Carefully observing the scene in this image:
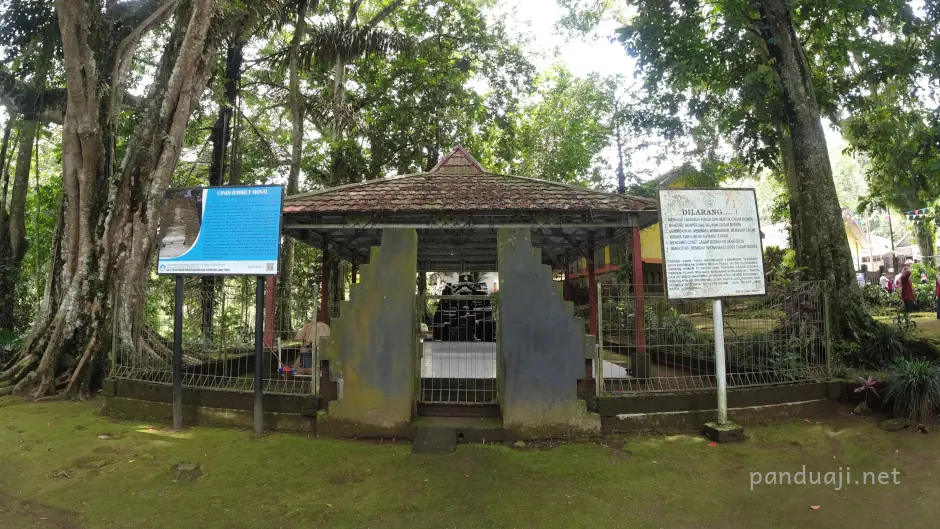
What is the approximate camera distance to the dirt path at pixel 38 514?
3.81 metres

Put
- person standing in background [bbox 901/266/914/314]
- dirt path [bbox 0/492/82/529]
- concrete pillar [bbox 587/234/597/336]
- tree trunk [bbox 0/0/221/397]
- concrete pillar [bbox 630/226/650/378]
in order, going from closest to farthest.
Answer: dirt path [bbox 0/492/82/529] < concrete pillar [bbox 630/226/650/378] < tree trunk [bbox 0/0/221/397] < concrete pillar [bbox 587/234/597/336] < person standing in background [bbox 901/266/914/314]

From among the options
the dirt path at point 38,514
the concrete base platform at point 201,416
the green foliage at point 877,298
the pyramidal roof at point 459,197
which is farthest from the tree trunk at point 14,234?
the green foliage at point 877,298

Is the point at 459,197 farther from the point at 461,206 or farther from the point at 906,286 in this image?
the point at 906,286

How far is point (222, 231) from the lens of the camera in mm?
5941

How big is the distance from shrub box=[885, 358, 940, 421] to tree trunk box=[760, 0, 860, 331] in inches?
88.3

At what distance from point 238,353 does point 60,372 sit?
3.21m

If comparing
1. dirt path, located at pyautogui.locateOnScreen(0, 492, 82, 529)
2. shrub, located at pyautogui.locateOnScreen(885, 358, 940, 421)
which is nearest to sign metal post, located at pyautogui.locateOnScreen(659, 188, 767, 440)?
shrub, located at pyautogui.locateOnScreen(885, 358, 940, 421)

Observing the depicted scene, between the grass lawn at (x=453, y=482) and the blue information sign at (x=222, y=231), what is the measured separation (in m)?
2.02

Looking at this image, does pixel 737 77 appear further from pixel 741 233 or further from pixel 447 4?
pixel 447 4

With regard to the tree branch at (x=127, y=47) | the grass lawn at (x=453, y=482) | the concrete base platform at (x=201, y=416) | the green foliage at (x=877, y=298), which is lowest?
the grass lawn at (x=453, y=482)

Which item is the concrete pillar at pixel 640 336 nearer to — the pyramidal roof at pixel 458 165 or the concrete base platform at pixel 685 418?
the concrete base platform at pixel 685 418

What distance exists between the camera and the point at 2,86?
462 inches

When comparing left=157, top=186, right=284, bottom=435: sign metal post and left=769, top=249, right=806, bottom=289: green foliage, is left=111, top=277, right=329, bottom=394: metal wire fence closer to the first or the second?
left=157, top=186, right=284, bottom=435: sign metal post

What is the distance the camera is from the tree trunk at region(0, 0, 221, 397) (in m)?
8.27
